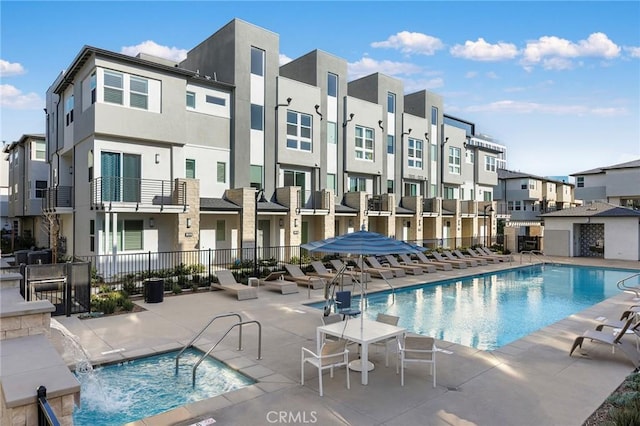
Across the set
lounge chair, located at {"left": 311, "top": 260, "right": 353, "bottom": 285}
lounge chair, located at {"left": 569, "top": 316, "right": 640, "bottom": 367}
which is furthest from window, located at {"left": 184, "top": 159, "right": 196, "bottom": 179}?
lounge chair, located at {"left": 569, "top": 316, "right": 640, "bottom": 367}

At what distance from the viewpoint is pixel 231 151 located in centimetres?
2330

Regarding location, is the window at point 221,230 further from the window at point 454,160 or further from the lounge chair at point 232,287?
the window at point 454,160

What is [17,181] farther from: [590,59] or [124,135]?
[590,59]

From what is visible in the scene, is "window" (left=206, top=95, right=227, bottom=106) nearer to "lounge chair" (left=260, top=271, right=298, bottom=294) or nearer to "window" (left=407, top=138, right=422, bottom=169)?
"lounge chair" (left=260, top=271, right=298, bottom=294)

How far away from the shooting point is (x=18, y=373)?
12.3 feet

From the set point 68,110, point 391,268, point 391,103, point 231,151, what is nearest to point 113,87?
point 68,110

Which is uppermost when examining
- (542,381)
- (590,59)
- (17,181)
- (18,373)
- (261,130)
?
(590,59)

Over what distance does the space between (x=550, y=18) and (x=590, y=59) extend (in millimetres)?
5050

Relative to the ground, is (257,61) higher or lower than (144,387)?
higher

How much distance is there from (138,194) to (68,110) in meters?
8.51

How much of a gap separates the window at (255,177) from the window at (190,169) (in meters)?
3.64

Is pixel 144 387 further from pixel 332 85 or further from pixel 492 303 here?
pixel 332 85

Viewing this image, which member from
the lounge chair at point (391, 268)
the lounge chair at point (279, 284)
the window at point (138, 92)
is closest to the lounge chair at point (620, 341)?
the lounge chair at point (279, 284)

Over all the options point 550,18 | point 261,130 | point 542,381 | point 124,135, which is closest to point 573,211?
point 550,18
